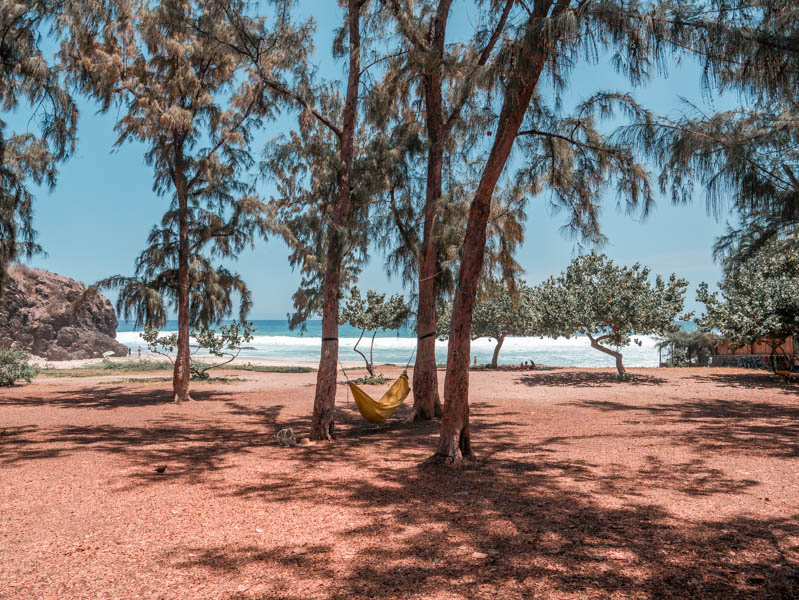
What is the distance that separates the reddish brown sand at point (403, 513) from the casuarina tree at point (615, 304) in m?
7.09

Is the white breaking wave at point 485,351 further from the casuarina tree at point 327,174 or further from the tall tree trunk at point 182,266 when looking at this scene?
the casuarina tree at point 327,174

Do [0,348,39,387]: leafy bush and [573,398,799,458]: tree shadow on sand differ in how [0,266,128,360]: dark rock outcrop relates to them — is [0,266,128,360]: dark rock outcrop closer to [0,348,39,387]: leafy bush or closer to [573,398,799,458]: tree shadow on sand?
[0,348,39,387]: leafy bush

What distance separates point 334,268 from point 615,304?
10626 millimetres

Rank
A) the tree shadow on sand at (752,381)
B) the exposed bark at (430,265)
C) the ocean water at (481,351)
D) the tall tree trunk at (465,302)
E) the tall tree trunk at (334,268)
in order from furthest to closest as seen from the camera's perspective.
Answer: the ocean water at (481,351), the tree shadow on sand at (752,381), the exposed bark at (430,265), the tall tree trunk at (334,268), the tall tree trunk at (465,302)

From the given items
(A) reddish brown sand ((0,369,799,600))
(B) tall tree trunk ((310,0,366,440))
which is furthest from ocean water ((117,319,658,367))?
(A) reddish brown sand ((0,369,799,600))

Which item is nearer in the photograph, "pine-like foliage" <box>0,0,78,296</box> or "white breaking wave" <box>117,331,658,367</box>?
"pine-like foliage" <box>0,0,78,296</box>

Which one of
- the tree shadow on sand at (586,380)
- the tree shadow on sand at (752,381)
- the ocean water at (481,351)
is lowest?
the ocean water at (481,351)

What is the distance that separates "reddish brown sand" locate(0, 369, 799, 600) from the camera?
8.36ft

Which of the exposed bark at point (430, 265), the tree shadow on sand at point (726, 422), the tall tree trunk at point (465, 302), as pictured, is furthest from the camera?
the exposed bark at point (430, 265)

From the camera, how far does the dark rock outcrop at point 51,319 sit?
2912cm

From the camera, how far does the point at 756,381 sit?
13492mm

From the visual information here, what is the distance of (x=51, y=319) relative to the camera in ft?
101

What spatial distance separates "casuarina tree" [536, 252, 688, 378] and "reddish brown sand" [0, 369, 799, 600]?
7089mm

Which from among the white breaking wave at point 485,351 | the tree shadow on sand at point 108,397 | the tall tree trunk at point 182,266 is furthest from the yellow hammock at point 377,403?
the white breaking wave at point 485,351
